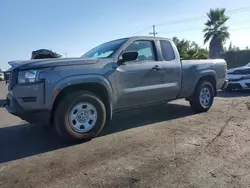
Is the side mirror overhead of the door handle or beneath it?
overhead

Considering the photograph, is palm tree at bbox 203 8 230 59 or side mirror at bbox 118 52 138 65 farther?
palm tree at bbox 203 8 230 59

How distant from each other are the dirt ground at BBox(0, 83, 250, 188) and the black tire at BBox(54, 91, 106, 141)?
0.57ft

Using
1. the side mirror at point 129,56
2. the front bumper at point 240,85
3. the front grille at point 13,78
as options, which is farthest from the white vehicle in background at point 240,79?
the front grille at point 13,78

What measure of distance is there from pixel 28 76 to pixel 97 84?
117 cm

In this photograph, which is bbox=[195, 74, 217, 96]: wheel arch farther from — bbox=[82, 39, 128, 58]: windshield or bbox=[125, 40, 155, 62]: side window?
bbox=[82, 39, 128, 58]: windshield

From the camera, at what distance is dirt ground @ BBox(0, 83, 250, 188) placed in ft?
9.19

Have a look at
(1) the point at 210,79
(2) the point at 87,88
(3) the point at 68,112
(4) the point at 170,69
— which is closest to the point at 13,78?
(3) the point at 68,112

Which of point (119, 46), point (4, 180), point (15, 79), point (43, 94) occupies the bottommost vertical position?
point (4, 180)

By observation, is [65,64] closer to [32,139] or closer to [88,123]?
[88,123]

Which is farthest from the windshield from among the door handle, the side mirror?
the door handle

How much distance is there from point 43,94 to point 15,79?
1.94 feet

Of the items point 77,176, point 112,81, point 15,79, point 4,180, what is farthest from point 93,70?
point 4,180

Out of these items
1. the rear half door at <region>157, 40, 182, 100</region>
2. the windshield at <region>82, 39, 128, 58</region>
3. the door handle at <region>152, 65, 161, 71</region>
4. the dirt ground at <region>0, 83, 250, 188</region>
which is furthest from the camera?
the rear half door at <region>157, 40, 182, 100</region>

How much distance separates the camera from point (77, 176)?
2926 millimetres
